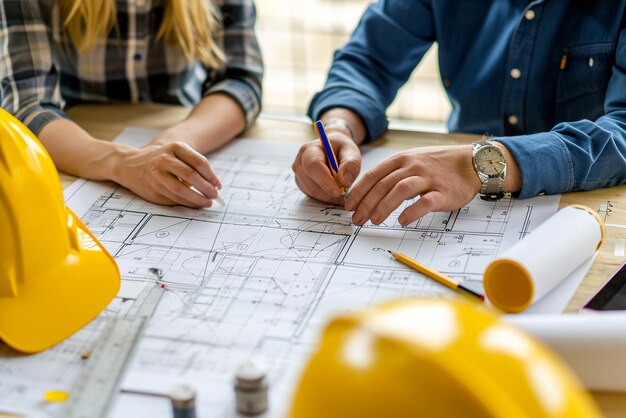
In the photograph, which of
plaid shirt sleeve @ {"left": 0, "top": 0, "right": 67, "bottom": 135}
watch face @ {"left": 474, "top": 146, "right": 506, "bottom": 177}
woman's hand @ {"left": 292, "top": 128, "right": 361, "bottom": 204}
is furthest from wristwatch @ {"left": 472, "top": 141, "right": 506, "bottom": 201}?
plaid shirt sleeve @ {"left": 0, "top": 0, "right": 67, "bottom": 135}

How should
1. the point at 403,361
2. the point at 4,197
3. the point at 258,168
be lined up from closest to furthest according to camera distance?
the point at 403,361
the point at 4,197
the point at 258,168

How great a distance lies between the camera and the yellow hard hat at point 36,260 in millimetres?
882

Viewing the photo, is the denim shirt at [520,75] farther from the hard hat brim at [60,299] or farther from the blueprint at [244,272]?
the hard hat brim at [60,299]

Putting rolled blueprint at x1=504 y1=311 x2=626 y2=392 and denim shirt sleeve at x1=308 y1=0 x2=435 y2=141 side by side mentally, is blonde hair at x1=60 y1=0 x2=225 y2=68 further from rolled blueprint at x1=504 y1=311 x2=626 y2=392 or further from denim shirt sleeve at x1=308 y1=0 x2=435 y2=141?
rolled blueprint at x1=504 y1=311 x2=626 y2=392

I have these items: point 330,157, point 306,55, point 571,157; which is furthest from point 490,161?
point 306,55

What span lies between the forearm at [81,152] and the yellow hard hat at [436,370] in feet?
2.54

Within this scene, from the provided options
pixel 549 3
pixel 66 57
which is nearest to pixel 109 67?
pixel 66 57

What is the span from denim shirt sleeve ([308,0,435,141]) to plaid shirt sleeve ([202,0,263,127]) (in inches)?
5.6

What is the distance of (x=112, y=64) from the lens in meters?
1.53

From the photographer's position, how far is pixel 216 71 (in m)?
1.56

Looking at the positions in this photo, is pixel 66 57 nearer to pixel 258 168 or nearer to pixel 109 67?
pixel 109 67

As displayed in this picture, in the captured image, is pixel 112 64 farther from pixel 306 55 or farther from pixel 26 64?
pixel 306 55

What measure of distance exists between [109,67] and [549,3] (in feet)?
2.68

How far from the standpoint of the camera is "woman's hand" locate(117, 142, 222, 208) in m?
1.18
